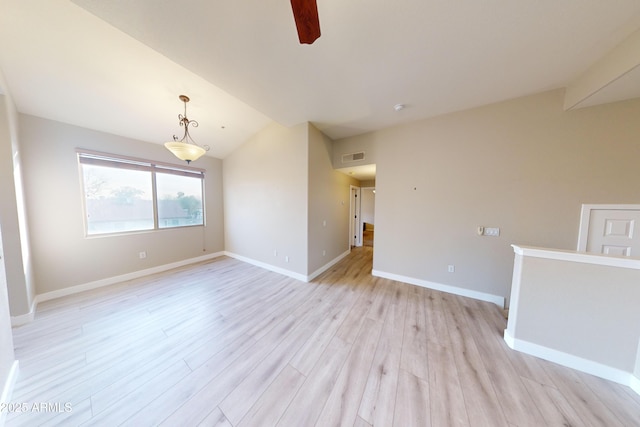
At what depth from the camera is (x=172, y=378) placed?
60.2 inches

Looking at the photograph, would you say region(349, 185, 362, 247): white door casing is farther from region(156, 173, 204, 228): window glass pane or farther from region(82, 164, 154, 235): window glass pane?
region(82, 164, 154, 235): window glass pane

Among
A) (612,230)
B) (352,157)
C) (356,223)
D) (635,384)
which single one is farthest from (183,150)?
(612,230)

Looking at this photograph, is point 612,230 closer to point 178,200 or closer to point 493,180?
point 493,180

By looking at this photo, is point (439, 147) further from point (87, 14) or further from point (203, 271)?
point (203, 271)

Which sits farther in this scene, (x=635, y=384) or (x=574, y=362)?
(x=574, y=362)

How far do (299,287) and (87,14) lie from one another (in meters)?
3.87

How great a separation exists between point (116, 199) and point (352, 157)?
4.55 m

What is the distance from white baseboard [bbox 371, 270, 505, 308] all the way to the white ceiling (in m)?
2.74

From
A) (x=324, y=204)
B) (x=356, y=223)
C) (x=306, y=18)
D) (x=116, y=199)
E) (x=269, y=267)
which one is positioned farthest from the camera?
(x=356, y=223)

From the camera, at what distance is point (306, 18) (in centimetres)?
97

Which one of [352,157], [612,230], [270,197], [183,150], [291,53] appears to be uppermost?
[291,53]

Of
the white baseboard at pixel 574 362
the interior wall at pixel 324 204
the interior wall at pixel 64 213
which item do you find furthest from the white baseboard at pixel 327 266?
the interior wall at pixel 64 213

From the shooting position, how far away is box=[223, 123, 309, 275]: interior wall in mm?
3412

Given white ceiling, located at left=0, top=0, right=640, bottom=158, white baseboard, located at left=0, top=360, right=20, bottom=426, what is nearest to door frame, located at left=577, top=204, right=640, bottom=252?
white ceiling, located at left=0, top=0, right=640, bottom=158
